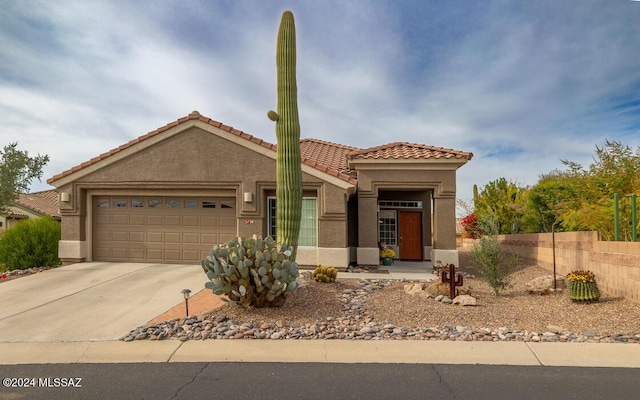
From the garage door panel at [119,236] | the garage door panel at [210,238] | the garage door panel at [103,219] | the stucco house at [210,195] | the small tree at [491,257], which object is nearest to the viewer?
the small tree at [491,257]

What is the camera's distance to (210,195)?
42.9 feet

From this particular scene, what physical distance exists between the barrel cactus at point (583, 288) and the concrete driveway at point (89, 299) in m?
8.70

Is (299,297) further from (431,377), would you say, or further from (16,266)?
(16,266)

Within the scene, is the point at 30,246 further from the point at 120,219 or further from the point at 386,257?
the point at 386,257

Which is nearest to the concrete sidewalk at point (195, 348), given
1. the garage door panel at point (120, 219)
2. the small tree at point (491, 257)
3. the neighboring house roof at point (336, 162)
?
the small tree at point (491, 257)

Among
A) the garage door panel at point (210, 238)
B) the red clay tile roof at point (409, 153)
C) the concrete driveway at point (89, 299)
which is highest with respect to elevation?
the red clay tile roof at point (409, 153)

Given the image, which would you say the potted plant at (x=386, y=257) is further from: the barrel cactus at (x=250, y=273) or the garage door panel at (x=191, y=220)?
the barrel cactus at (x=250, y=273)

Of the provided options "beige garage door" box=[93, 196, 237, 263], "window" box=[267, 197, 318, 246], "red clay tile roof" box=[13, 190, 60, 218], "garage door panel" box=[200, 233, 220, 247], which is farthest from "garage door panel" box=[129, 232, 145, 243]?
"red clay tile roof" box=[13, 190, 60, 218]

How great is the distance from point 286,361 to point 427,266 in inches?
390

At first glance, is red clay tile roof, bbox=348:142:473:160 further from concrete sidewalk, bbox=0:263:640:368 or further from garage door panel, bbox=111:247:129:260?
garage door panel, bbox=111:247:129:260

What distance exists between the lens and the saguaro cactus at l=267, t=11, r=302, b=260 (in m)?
8.82

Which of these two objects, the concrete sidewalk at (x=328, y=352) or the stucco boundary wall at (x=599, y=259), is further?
the stucco boundary wall at (x=599, y=259)

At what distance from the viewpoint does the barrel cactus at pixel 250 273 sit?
283 inches

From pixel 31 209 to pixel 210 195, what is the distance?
1663 cm
